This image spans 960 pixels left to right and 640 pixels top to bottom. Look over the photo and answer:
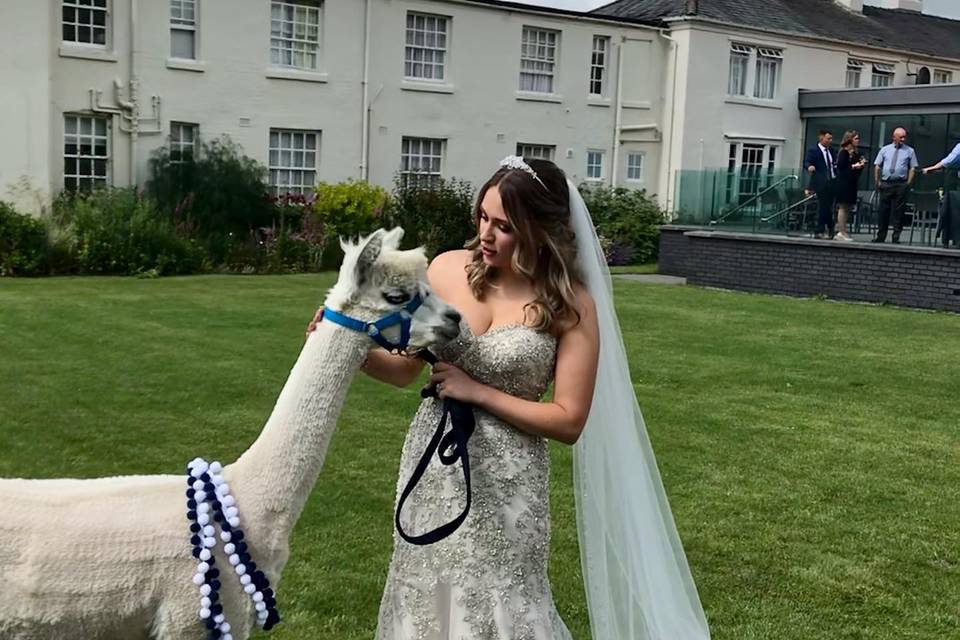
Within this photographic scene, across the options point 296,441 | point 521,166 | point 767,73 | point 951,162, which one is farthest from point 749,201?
point 296,441

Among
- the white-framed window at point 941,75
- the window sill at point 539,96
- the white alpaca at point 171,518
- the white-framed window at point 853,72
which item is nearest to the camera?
the white alpaca at point 171,518

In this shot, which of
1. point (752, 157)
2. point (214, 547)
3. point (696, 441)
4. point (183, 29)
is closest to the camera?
point (214, 547)

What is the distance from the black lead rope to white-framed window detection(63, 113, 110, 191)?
64.4ft

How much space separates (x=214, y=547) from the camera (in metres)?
2.79

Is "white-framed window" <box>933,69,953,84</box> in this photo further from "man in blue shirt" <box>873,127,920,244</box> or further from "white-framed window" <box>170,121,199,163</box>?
"white-framed window" <box>170,121,199,163</box>

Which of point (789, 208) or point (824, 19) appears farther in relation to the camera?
point (824, 19)

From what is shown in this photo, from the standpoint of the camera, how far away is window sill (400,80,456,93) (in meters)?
25.4

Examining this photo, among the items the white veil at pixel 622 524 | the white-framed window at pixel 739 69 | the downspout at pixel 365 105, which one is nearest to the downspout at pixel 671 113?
the white-framed window at pixel 739 69

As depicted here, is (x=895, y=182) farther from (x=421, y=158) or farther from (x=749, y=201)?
(x=421, y=158)

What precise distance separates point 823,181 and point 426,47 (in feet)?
35.6

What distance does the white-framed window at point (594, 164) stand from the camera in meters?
29.3

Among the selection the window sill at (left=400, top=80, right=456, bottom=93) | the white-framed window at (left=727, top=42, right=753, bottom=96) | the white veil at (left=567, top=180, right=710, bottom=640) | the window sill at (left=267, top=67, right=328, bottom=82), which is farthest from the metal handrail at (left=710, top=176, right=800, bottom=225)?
the white veil at (left=567, top=180, right=710, bottom=640)

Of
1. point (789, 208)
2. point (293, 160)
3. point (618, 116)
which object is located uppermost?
point (618, 116)

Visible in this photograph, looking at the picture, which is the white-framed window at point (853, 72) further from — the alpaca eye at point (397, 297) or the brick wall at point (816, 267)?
the alpaca eye at point (397, 297)
